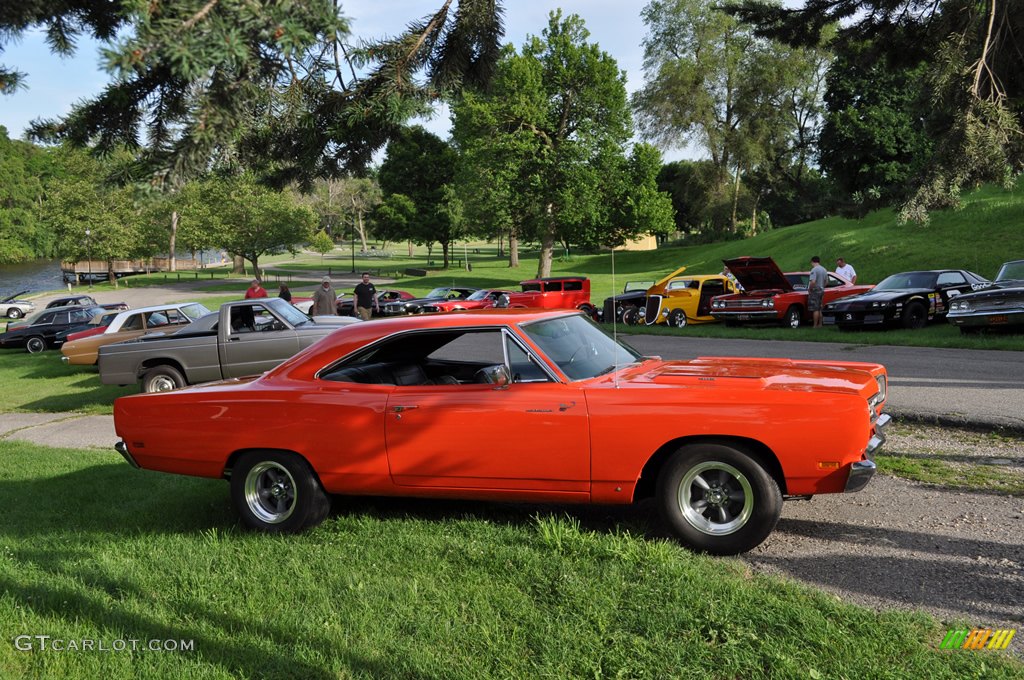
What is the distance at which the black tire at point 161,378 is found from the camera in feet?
43.3

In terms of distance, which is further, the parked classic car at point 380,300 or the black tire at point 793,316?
the parked classic car at point 380,300

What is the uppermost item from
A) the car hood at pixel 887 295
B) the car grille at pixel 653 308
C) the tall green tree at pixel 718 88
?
the tall green tree at pixel 718 88

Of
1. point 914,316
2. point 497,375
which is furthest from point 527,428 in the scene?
point 914,316

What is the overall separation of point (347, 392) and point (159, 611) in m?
1.77

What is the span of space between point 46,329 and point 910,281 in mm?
27016

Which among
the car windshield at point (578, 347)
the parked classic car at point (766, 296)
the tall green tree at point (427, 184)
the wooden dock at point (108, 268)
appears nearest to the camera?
the car windshield at point (578, 347)

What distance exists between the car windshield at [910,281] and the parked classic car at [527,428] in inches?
559

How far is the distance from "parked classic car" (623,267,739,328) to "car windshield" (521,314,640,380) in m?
17.2

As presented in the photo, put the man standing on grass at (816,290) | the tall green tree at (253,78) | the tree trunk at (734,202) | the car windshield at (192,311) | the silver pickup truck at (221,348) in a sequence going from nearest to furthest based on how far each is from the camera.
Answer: the tall green tree at (253,78)
the silver pickup truck at (221,348)
the man standing on grass at (816,290)
the car windshield at (192,311)
the tree trunk at (734,202)

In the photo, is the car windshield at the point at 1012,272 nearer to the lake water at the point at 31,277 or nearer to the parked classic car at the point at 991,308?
the parked classic car at the point at 991,308

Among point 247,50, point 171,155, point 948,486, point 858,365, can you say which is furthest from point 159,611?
point 948,486

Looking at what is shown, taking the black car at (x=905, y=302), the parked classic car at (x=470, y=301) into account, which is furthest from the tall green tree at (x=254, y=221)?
the black car at (x=905, y=302)

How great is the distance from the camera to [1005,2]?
11.6m

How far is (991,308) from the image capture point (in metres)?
14.6
